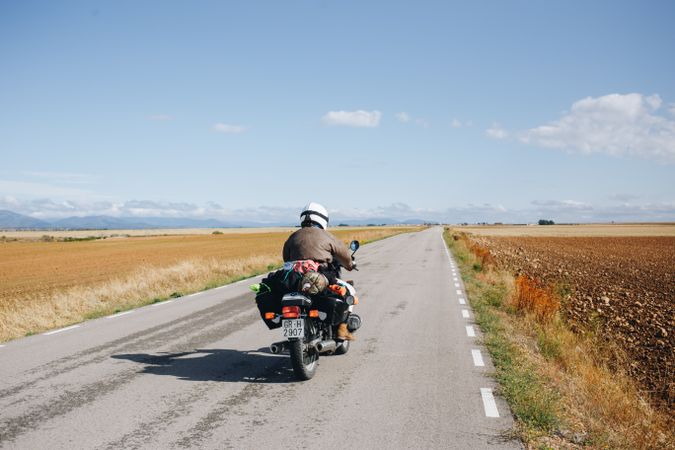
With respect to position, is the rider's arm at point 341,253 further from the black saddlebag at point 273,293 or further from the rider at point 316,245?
the black saddlebag at point 273,293

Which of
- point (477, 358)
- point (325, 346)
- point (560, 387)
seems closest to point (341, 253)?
point (325, 346)

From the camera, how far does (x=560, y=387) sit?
6469mm

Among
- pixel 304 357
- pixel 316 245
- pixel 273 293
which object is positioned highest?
pixel 316 245

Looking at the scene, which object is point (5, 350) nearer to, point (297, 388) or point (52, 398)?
point (52, 398)

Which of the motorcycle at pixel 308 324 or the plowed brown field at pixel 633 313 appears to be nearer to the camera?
the motorcycle at pixel 308 324

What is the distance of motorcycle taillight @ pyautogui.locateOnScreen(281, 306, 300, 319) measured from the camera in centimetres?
638

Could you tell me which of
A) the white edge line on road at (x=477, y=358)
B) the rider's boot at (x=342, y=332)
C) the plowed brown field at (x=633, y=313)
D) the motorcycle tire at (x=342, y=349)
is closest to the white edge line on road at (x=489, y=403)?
the white edge line on road at (x=477, y=358)

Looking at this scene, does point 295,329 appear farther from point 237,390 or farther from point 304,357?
point 237,390

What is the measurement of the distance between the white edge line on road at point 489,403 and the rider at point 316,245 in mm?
1927

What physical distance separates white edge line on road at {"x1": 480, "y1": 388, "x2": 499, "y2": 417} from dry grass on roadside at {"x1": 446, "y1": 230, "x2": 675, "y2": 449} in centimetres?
18

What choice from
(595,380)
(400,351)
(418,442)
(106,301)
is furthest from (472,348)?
(106,301)


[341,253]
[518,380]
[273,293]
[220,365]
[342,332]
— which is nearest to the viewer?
[518,380]

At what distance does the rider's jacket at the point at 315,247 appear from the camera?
22.7ft

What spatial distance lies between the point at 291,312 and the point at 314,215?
4.70 feet
